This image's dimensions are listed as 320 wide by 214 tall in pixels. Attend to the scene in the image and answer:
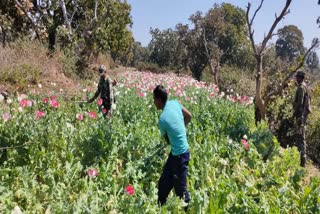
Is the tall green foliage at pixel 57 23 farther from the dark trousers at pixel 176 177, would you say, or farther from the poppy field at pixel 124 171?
the dark trousers at pixel 176 177

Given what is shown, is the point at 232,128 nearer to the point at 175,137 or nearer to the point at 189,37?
the point at 175,137

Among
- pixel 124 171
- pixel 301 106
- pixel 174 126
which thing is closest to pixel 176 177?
pixel 174 126

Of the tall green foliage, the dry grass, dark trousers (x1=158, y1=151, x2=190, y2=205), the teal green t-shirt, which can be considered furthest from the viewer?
the tall green foliage

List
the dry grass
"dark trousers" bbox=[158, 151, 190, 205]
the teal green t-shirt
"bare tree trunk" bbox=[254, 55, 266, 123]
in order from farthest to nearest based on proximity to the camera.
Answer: the dry grass, "bare tree trunk" bbox=[254, 55, 266, 123], "dark trousers" bbox=[158, 151, 190, 205], the teal green t-shirt

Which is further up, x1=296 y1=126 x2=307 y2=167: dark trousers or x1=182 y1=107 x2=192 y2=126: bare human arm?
Answer: x1=182 y1=107 x2=192 y2=126: bare human arm

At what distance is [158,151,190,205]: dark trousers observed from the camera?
4465mm

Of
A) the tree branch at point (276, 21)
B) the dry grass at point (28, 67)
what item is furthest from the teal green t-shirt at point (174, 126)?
→ the dry grass at point (28, 67)

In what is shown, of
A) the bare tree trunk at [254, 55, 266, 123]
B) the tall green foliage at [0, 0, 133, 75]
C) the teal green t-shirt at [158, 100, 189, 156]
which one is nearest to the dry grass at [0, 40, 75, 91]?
the tall green foliage at [0, 0, 133, 75]

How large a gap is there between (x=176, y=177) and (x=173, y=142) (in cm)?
44

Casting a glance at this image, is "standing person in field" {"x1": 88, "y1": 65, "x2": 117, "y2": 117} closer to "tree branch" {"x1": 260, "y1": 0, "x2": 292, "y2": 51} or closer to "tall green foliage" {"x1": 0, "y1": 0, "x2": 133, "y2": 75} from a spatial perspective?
"tree branch" {"x1": 260, "y1": 0, "x2": 292, "y2": 51}

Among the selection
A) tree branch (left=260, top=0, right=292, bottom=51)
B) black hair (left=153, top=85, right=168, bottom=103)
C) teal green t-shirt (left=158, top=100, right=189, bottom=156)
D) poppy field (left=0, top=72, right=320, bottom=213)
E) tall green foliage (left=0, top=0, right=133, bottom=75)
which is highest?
tall green foliage (left=0, top=0, right=133, bottom=75)

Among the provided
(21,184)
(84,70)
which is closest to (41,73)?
(84,70)

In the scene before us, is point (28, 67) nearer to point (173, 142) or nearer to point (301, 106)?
point (301, 106)

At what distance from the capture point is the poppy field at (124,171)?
14.0ft
